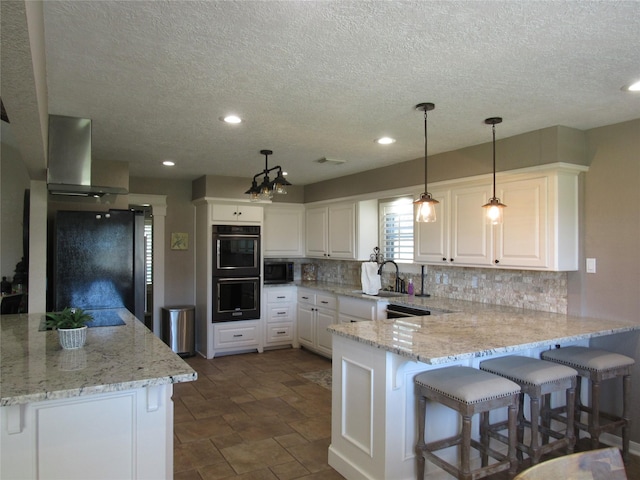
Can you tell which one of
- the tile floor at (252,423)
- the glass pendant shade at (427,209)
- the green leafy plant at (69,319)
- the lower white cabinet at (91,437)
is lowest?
the tile floor at (252,423)

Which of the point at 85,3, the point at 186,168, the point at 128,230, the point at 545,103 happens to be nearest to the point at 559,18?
the point at 545,103

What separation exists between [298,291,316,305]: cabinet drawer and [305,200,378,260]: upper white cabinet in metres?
0.57

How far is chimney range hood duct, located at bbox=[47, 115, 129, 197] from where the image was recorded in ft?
9.80

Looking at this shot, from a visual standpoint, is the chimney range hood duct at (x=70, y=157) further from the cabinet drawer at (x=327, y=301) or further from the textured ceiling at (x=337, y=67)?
the cabinet drawer at (x=327, y=301)

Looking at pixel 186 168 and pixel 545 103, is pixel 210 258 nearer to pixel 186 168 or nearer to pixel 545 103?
pixel 186 168

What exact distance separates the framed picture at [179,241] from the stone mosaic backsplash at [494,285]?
8.96 feet

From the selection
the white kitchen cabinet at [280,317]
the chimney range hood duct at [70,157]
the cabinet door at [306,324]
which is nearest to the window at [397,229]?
the cabinet door at [306,324]

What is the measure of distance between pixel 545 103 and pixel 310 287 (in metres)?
3.66

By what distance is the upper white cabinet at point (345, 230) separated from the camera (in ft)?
17.6

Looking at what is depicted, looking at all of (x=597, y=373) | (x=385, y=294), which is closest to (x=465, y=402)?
(x=597, y=373)

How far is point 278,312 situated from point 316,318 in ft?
2.06

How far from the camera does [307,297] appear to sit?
580cm

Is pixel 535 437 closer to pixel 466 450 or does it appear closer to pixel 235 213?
pixel 466 450

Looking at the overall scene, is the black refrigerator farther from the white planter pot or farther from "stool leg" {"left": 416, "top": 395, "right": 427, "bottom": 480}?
"stool leg" {"left": 416, "top": 395, "right": 427, "bottom": 480}
